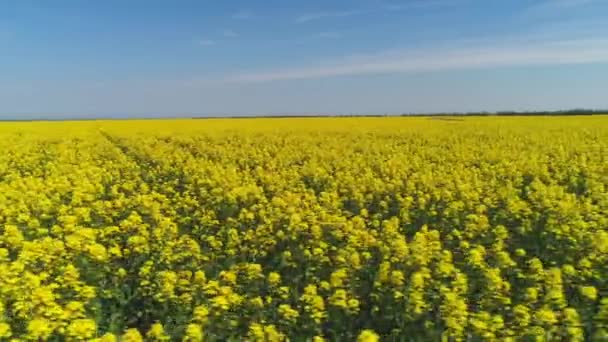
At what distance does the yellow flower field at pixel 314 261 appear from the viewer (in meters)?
5.71

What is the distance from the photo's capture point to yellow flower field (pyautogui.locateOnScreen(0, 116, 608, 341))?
571 cm

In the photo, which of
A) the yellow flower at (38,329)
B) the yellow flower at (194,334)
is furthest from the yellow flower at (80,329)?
the yellow flower at (194,334)

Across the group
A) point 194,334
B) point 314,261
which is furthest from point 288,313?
point 314,261

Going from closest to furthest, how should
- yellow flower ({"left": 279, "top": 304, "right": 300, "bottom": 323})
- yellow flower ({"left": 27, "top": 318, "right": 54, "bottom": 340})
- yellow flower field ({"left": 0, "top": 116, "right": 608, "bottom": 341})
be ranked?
yellow flower ({"left": 27, "top": 318, "right": 54, "bottom": 340})
yellow flower field ({"left": 0, "top": 116, "right": 608, "bottom": 341})
yellow flower ({"left": 279, "top": 304, "right": 300, "bottom": 323})

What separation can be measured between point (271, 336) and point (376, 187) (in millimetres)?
7816

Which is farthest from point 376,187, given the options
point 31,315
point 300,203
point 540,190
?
point 31,315

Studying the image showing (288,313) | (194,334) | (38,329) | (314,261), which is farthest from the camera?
(314,261)

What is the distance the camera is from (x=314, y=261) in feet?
26.3

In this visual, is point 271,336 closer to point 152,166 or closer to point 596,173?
point 596,173

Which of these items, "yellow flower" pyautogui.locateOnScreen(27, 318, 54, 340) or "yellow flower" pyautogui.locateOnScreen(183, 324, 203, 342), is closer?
"yellow flower" pyautogui.locateOnScreen(183, 324, 203, 342)

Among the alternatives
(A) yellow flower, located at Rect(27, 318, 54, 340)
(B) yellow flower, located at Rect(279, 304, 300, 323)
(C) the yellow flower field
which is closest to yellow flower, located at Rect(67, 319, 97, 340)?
(C) the yellow flower field

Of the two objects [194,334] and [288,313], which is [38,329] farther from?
[288,313]

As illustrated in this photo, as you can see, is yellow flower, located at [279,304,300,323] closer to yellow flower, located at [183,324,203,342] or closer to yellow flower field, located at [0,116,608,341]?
yellow flower field, located at [0,116,608,341]

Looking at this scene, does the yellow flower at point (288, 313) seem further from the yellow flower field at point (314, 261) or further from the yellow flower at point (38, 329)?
the yellow flower at point (38, 329)
